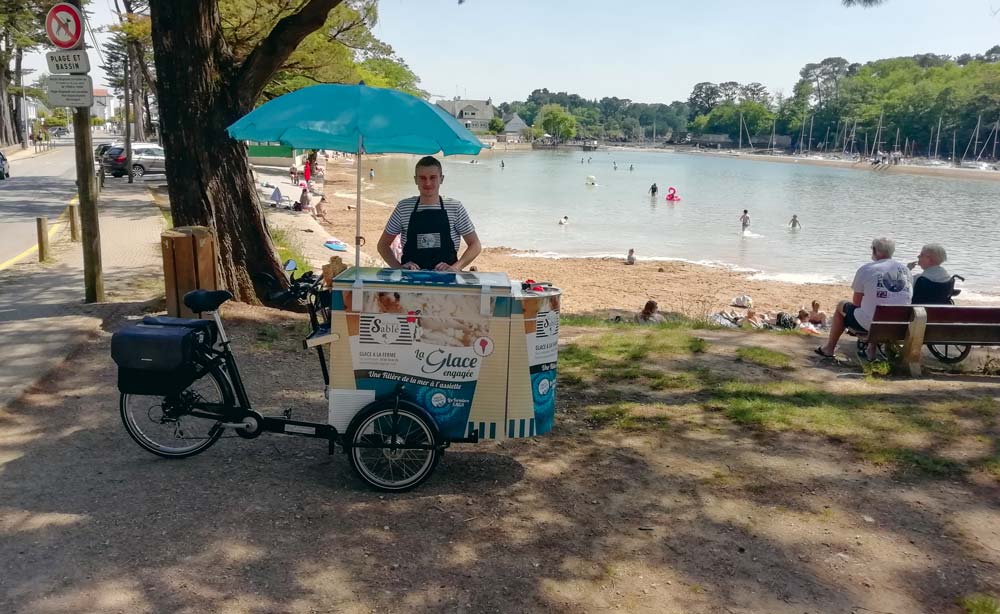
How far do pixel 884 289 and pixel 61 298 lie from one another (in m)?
9.49

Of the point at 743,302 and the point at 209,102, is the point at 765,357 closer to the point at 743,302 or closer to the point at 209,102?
the point at 209,102

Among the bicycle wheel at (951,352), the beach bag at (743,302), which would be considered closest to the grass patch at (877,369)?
the bicycle wheel at (951,352)

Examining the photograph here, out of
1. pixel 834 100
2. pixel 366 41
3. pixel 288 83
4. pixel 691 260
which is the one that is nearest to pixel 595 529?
pixel 366 41

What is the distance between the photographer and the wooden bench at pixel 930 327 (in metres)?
7.09

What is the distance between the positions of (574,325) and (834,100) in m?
170

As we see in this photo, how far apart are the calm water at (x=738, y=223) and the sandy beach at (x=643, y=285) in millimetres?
2204

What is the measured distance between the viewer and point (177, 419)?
15.3 feet

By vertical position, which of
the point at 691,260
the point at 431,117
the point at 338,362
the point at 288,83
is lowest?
the point at 691,260

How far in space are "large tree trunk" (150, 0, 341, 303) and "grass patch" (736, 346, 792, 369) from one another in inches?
225

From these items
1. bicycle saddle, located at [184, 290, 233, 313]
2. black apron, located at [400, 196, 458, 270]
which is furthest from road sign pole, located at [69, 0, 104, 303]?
black apron, located at [400, 196, 458, 270]

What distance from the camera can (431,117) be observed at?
466 cm

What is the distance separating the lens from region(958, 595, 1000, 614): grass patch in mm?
3256

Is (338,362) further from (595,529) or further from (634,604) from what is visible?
(634,604)

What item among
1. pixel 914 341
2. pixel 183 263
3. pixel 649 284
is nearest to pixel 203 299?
pixel 183 263
